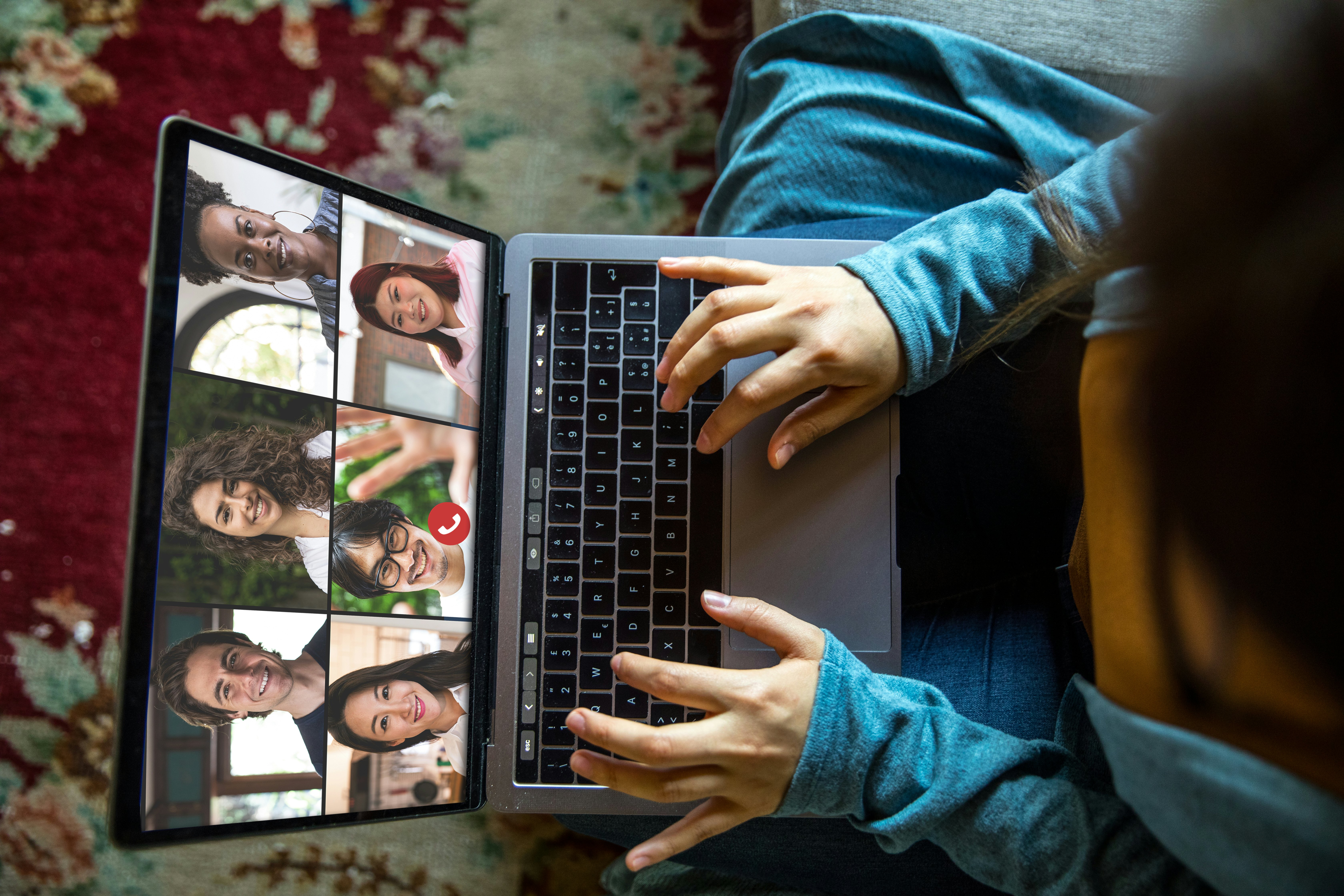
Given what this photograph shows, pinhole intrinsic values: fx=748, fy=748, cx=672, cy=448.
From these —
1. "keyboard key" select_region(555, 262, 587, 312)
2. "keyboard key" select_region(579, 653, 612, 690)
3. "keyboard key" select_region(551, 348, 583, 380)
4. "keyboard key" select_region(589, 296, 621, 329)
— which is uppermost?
"keyboard key" select_region(555, 262, 587, 312)

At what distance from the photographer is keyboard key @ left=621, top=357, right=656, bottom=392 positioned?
29.9 inches

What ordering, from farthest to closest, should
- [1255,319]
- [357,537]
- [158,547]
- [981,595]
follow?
1. [981,595]
2. [357,537]
3. [158,547]
4. [1255,319]

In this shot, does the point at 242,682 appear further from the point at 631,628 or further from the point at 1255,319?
the point at 1255,319

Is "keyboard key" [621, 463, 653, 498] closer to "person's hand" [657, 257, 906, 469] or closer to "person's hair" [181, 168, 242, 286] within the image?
"person's hand" [657, 257, 906, 469]

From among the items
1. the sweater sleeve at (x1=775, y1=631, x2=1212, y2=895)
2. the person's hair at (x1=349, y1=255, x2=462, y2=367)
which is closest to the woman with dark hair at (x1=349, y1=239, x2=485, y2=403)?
the person's hair at (x1=349, y1=255, x2=462, y2=367)

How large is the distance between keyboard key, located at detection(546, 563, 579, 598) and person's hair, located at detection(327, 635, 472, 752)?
0.30 ft

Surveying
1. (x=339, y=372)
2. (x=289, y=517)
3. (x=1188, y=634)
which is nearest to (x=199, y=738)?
(x=289, y=517)

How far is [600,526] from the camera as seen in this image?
0.74 meters

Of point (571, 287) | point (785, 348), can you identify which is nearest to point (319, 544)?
point (571, 287)

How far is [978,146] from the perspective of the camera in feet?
2.75

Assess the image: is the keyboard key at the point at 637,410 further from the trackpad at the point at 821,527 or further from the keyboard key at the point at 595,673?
the keyboard key at the point at 595,673

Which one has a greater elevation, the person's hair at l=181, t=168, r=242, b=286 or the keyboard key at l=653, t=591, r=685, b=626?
the person's hair at l=181, t=168, r=242, b=286

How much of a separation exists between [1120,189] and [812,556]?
43cm

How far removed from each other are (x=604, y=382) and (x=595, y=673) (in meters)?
0.29
